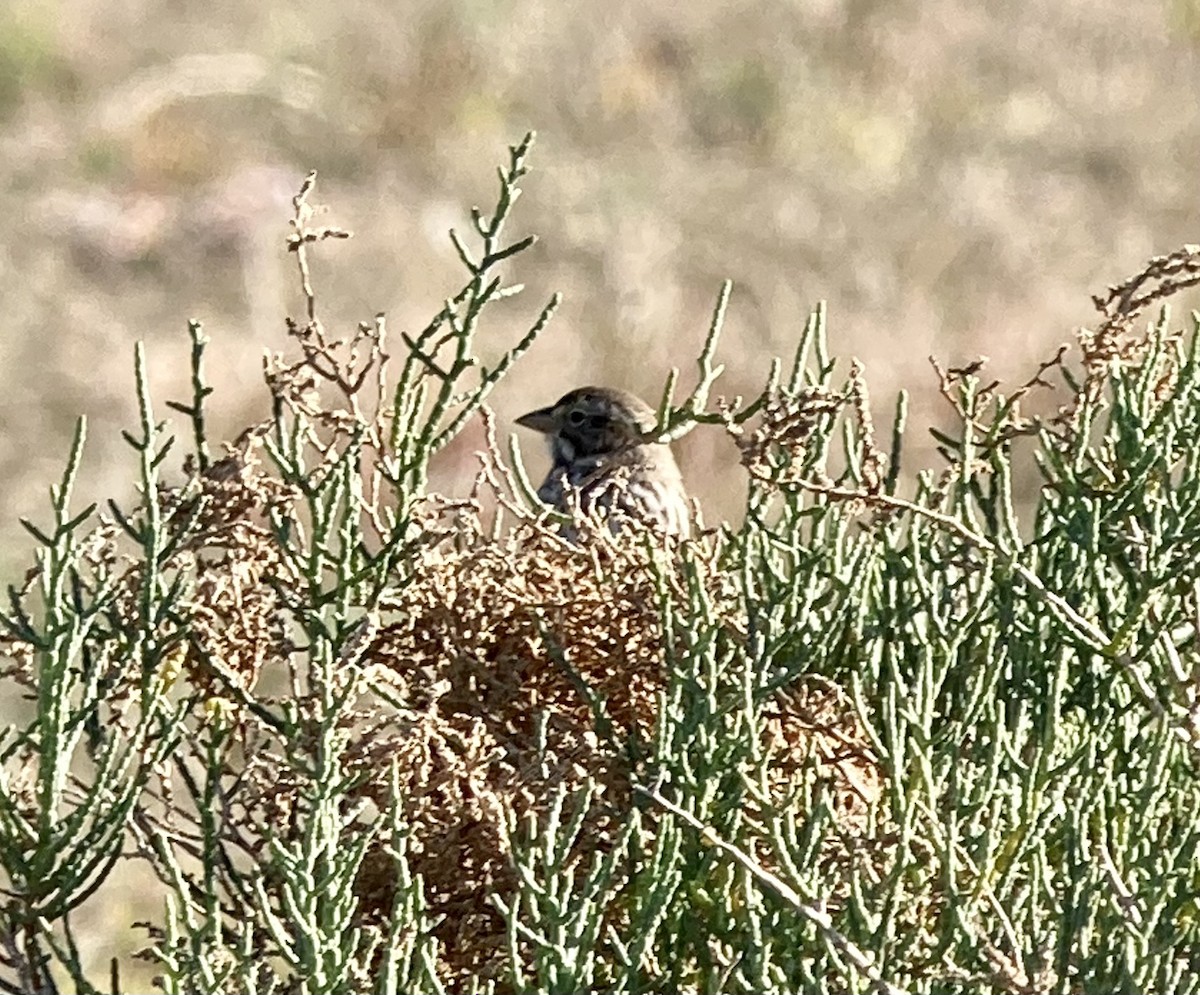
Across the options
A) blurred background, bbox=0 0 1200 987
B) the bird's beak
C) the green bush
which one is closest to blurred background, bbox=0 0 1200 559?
blurred background, bbox=0 0 1200 987

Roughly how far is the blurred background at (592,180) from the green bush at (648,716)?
21.3ft

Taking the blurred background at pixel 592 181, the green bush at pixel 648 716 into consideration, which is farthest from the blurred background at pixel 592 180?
the green bush at pixel 648 716

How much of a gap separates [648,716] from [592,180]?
10545mm

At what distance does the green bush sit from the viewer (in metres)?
2.38

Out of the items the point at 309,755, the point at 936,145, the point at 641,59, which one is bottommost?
the point at 309,755

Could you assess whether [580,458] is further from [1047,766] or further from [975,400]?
[1047,766]

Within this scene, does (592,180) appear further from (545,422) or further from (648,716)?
(648,716)

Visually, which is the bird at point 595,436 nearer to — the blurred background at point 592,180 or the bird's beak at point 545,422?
the bird's beak at point 545,422

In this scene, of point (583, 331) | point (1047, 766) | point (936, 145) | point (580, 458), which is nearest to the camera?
point (1047, 766)

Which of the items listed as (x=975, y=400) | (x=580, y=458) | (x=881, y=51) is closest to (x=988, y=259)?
(x=881, y=51)

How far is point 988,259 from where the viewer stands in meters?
12.5

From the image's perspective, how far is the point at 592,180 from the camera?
43.3 ft

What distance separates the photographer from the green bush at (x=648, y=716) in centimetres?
238

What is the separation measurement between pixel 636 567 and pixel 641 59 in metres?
12.3
